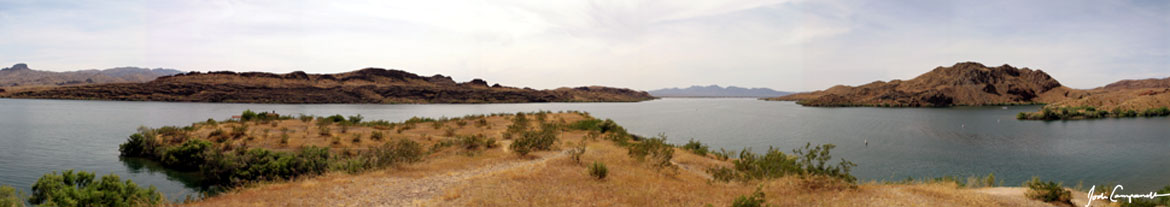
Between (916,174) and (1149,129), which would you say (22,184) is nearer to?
(916,174)

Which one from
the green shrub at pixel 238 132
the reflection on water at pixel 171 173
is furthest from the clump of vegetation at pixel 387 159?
the green shrub at pixel 238 132

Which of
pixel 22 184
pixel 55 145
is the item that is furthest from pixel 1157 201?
pixel 55 145

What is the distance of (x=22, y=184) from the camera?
57.0ft

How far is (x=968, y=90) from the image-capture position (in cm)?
12112

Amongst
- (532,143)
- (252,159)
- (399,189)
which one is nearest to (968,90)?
(532,143)

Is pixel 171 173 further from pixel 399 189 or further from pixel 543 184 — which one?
pixel 543 184

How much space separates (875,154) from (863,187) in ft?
77.3

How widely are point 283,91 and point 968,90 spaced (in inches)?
7232

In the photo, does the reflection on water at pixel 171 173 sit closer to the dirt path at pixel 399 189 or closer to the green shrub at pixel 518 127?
the dirt path at pixel 399 189

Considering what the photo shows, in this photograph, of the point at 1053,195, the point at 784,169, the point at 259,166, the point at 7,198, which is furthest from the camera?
the point at 259,166

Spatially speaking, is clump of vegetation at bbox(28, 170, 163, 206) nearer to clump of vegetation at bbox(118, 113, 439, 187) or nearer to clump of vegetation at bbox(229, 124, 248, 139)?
clump of vegetation at bbox(118, 113, 439, 187)

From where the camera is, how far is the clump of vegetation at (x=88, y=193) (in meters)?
11.4

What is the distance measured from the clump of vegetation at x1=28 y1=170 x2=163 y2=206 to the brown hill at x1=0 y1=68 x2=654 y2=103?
115 metres

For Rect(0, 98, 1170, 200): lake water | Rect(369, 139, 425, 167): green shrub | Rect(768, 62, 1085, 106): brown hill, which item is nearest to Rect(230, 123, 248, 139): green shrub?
Rect(0, 98, 1170, 200): lake water
